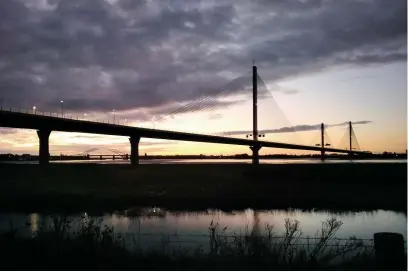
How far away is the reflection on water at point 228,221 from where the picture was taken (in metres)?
22.8

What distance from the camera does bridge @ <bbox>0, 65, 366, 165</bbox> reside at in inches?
2341

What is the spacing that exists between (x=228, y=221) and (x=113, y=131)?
5128 cm

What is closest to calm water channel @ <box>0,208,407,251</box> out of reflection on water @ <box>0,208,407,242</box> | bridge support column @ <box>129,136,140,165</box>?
reflection on water @ <box>0,208,407,242</box>

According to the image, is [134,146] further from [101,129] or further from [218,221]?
[218,221]

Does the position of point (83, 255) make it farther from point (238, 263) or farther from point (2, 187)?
point (2, 187)

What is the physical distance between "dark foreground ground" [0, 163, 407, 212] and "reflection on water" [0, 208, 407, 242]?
9.44ft

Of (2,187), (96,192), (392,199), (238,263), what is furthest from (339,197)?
(2,187)

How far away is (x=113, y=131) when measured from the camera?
74250mm

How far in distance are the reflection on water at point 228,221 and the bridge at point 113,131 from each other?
3314 centimetres

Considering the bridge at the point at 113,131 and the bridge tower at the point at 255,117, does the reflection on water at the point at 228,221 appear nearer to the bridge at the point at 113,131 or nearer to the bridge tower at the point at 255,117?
the bridge at the point at 113,131

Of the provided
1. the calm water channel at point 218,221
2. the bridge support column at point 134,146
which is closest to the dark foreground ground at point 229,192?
the calm water channel at point 218,221

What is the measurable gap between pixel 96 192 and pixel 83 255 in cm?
3205

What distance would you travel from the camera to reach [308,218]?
27.6 meters

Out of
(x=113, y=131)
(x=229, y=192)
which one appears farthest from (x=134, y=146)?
(x=229, y=192)
